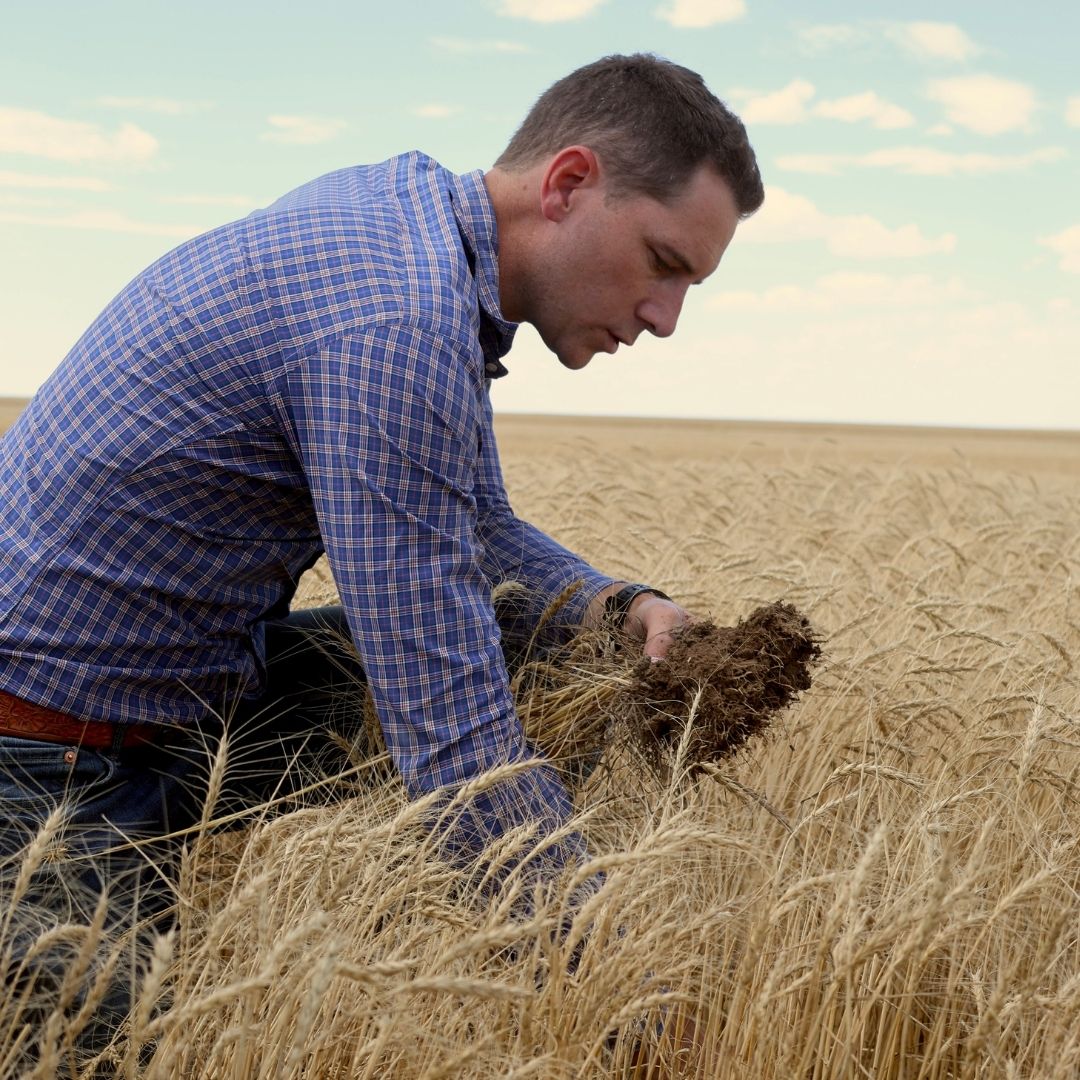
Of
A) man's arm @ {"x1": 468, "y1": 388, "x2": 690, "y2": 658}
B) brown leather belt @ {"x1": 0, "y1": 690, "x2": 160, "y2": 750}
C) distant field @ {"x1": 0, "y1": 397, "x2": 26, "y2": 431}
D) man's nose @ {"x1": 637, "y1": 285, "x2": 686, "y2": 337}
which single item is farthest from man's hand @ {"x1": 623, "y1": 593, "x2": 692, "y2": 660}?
distant field @ {"x1": 0, "y1": 397, "x2": 26, "y2": 431}

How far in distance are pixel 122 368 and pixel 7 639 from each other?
0.47 metres

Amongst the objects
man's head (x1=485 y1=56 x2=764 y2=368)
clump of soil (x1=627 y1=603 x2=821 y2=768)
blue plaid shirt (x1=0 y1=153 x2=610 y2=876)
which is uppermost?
man's head (x1=485 y1=56 x2=764 y2=368)

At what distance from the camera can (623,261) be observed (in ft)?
6.73

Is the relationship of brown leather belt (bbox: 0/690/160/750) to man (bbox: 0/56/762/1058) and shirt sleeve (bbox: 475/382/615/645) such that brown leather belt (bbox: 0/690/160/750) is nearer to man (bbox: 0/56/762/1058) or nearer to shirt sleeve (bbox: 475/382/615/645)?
man (bbox: 0/56/762/1058)

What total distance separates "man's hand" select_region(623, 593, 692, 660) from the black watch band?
0.01 m

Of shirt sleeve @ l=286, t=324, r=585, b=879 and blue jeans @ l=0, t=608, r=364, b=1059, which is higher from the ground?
shirt sleeve @ l=286, t=324, r=585, b=879

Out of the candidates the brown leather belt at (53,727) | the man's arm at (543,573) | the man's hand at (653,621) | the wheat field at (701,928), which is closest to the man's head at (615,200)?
the man's arm at (543,573)

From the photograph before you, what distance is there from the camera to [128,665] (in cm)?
197

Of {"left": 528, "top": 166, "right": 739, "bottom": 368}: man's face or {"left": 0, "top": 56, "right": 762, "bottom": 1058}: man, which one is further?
{"left": 528, "top": 166, "right": 739, "bottom": 368}: man's face

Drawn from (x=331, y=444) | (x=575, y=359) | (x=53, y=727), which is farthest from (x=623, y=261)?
(x=53, y=727)

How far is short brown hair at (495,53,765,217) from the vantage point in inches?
78.7

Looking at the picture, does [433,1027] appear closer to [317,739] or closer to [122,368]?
[317,739]

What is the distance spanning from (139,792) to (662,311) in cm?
125

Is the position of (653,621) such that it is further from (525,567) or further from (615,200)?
(615,200)
